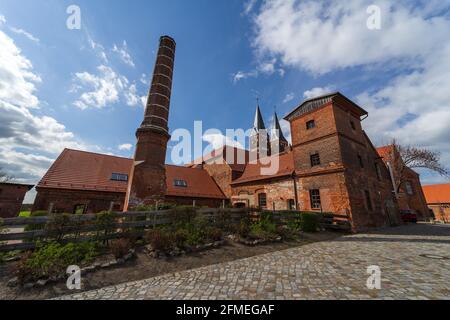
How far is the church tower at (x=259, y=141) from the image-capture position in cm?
3762

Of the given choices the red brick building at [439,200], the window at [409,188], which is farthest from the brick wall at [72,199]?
the red brick building at [439,200]

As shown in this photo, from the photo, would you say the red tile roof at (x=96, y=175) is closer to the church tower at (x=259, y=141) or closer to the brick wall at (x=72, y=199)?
the brick wall at (x=72, y=199)

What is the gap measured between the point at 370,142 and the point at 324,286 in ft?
69.3

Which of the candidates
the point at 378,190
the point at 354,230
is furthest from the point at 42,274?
the point at 378,190

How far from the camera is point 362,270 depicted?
524 cm

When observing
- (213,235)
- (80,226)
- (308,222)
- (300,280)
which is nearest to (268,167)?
(308,222)

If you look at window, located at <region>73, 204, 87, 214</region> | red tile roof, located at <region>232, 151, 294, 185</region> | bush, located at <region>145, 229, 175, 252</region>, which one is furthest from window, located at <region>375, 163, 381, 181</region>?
window, located at <region>73, 204, 87, 214</region>

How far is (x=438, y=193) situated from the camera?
112 ft

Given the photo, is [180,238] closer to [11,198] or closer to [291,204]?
[291,204]

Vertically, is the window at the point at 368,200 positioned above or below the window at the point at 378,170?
below

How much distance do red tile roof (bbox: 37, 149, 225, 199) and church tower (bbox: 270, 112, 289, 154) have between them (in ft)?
63.4

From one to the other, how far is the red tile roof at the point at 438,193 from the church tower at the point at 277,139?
26773 millimetres

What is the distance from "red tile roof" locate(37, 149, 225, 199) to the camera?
16109 mm

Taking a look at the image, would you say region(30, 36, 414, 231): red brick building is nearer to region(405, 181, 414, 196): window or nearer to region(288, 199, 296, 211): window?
region(288, 199, 296, 211): window
